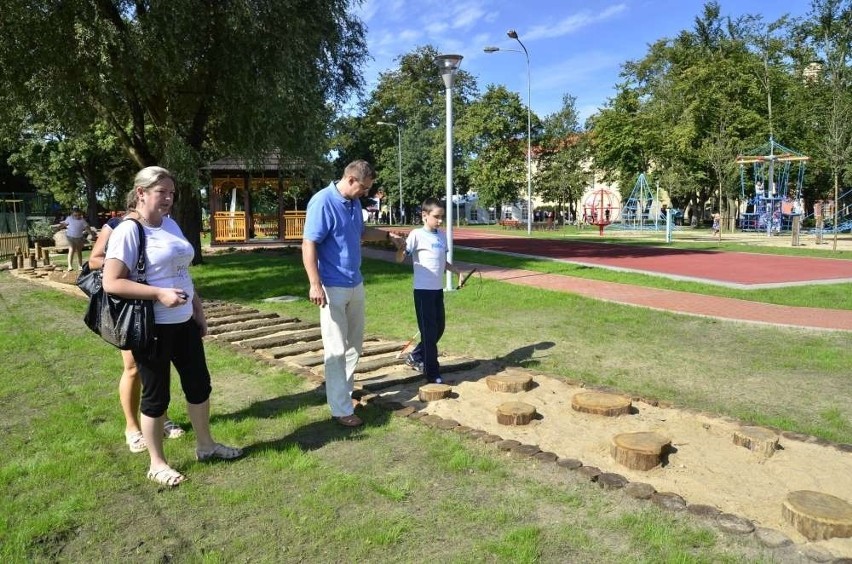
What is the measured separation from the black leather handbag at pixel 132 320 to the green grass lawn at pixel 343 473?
834 millimetres

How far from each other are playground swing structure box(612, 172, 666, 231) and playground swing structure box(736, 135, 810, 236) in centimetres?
502

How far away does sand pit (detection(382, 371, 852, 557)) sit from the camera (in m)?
3.43

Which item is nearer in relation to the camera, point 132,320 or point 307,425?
point 132,320

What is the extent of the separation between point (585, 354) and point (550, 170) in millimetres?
43162

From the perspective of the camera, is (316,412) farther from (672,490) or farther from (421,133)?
(421,133)

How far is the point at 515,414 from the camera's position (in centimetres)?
452

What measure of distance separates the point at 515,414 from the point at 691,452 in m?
1.14

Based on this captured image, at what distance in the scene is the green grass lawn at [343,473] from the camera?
116 inches

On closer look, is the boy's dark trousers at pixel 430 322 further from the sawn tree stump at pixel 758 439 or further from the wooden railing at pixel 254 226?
the wooden railing at pixel 254 226

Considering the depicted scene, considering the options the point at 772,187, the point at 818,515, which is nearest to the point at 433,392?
the point at 818,515

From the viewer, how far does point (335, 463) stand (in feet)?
12.8

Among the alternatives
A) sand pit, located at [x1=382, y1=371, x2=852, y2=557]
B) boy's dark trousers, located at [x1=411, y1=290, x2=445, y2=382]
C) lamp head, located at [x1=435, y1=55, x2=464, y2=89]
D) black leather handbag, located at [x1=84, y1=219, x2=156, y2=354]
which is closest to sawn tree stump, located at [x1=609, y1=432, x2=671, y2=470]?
sand pit, located at [x1=382, y1=371, x2=852, y2=557]

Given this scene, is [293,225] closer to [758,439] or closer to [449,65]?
[449,65]

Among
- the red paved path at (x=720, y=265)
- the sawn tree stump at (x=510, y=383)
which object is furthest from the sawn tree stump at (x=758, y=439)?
the red paved path at (x=720, y=265)
